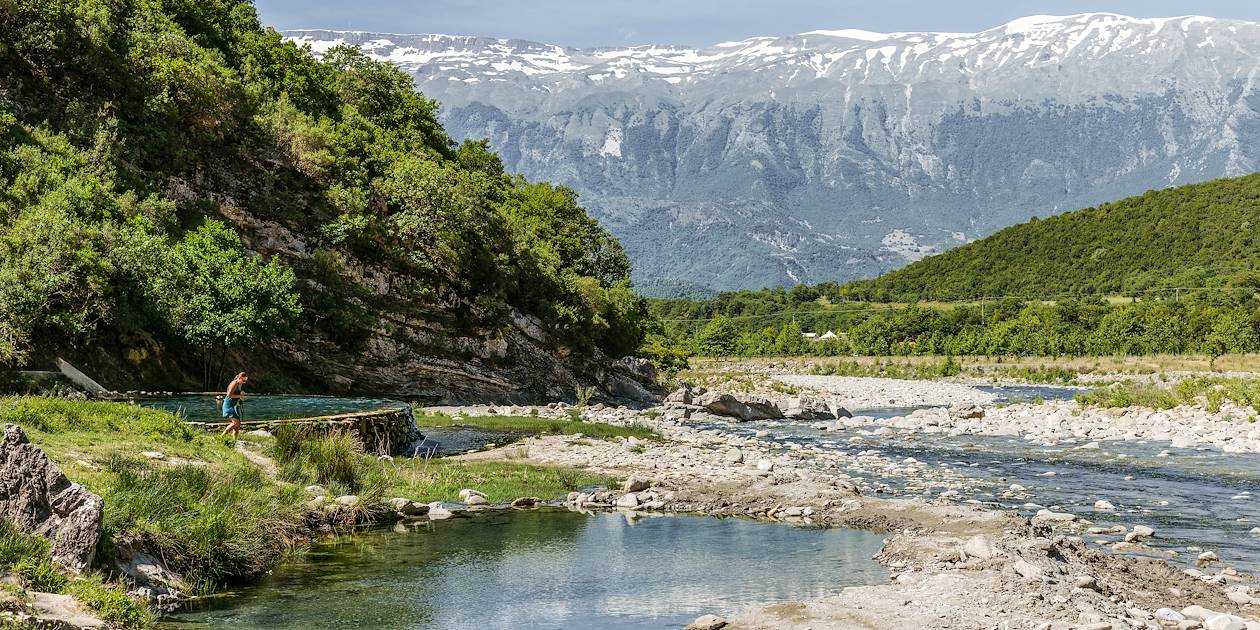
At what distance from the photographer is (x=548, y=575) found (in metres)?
17.5

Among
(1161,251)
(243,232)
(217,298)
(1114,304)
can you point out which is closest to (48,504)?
(217,298)

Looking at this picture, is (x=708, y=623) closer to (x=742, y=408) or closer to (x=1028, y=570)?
(x=1028, y=570)

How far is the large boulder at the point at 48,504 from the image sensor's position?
42.4 feet

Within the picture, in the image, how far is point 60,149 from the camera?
4178 cm

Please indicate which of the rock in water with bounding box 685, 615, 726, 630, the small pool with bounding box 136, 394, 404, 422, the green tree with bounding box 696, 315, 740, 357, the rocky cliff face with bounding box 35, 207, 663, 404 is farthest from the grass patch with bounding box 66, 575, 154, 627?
the green tree with bounding box 696, 315, 740, 357

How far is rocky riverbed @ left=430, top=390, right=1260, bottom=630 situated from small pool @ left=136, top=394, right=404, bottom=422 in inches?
207

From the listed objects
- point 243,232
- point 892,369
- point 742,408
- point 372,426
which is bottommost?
point 892,369

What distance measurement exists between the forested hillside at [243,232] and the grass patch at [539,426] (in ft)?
24.9

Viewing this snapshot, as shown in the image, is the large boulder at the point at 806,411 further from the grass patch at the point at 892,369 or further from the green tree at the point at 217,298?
the grass patch at the point at 892,369

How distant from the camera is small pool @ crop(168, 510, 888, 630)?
48.2 ft

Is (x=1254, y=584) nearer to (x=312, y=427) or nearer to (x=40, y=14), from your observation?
(x=312, y=427)

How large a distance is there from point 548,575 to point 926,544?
23.7 ft

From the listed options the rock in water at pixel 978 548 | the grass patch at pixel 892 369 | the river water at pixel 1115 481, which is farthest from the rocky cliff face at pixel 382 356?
the grass patch at pixel 892 369

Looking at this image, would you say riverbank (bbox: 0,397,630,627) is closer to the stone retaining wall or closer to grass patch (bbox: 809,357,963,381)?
the stone retaining wall
